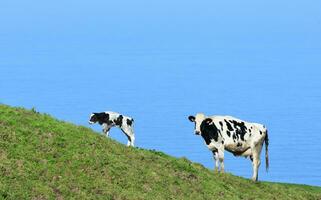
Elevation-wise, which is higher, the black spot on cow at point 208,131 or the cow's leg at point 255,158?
the black spot on cow at point 208,131

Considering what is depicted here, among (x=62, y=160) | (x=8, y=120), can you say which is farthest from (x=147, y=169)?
(x=8, y=120)

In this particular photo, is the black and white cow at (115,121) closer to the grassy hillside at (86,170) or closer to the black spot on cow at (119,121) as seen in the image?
the black spot on cow at (119,121)

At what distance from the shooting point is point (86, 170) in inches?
1018

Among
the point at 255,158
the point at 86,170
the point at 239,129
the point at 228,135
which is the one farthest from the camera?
the point at 255,158

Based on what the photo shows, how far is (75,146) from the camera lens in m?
27.5

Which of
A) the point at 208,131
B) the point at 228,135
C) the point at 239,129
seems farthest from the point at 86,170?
the point at 239,129

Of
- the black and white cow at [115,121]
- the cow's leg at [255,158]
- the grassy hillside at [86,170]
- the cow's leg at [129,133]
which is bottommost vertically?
the grassy hillside at [86,170]

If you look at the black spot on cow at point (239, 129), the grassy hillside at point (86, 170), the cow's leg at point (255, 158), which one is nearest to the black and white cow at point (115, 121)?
the cow's leg at point (255, 158)

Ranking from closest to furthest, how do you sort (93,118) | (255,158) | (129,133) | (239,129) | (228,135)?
1. (228,135)
2. (239,129)
3. (255,158)
4. (129,133)
5. (93,118)

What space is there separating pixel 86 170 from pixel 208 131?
27.0 feet

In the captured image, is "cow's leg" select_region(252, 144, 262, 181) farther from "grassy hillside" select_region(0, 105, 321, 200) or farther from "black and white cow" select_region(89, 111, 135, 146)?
"black and white cow" select_region(89, 111, 135, 146)

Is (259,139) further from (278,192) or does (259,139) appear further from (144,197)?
(144,197)

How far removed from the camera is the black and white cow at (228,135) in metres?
32.6

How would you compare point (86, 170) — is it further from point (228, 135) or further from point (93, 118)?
point (93, 118)
